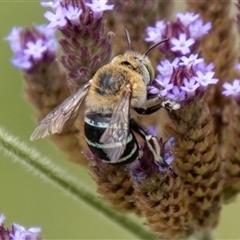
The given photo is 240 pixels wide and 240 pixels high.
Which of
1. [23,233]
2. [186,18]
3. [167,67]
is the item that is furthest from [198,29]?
[23,233]

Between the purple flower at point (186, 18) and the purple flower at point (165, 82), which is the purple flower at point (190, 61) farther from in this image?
the purple flower at point (186, 18)

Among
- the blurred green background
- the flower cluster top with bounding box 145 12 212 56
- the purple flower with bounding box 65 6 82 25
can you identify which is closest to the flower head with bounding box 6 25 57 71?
the purple flower with bounding box 65 6 82 25

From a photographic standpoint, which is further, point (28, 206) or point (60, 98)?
point (28, 206)

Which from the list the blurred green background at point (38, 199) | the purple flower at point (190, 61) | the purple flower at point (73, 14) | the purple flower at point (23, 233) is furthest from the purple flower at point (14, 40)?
the blurred green background at point (38, 199)

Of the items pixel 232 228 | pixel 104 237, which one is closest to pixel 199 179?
pixel 232 228

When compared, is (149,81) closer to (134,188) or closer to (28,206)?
(134,188)

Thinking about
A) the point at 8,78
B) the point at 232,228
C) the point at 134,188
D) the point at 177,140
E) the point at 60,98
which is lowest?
the point at 134,188

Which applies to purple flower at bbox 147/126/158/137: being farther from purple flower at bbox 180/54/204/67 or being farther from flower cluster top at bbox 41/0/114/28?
flower cluster top at bbox 41/0/114/28
